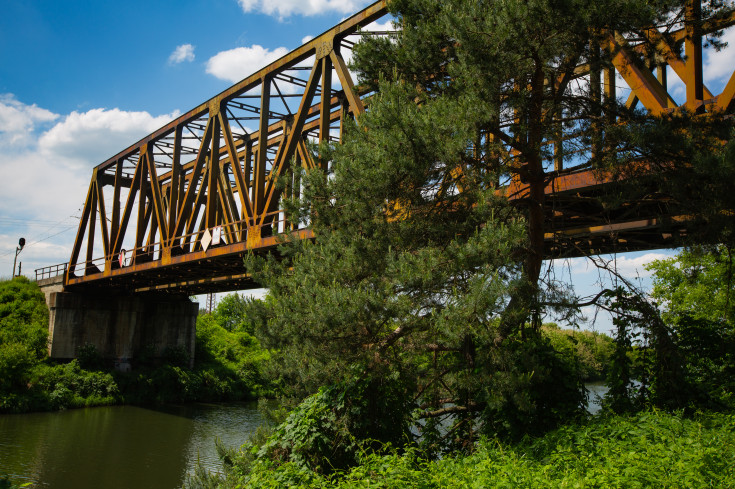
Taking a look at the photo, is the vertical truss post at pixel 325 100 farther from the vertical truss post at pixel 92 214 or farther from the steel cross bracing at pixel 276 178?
the vertical truss post at pixel 92 214

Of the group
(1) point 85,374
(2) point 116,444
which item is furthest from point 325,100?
(1) point 85,374

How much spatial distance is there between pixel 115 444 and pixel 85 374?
12.6 m

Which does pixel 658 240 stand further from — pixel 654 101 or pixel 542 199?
pixel 542 199

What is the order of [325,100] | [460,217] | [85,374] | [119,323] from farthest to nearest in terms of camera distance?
1. [119,323]
2. [85,374]
3. [325,100]
4. [460,217]

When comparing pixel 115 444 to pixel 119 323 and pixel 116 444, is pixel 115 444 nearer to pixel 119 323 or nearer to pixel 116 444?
pixel 116 444

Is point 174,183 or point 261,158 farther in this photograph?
point 174,183

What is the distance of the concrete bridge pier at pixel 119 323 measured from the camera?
116 ft

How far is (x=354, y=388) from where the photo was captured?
9.10m

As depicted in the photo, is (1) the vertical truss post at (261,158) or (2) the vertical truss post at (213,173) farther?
(2) the vertical truss post at (213,173)

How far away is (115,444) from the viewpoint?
925 inches

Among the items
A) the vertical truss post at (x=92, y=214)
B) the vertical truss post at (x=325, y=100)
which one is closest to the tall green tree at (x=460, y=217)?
the vertical truss post at (x=325, y=100)

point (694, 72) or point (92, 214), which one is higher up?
point (92, 214)

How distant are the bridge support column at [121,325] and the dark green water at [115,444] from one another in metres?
5.52

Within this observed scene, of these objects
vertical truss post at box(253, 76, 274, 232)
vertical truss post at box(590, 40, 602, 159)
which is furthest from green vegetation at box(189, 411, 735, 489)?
vertical truss post at box(253, 76, 274, 232)
